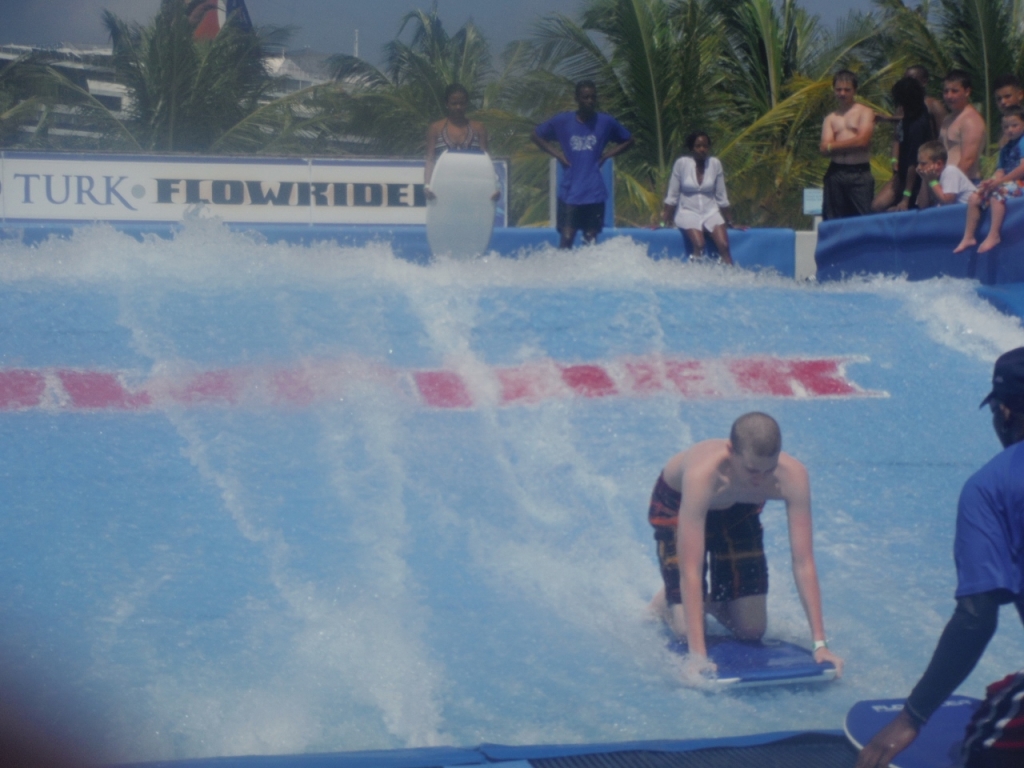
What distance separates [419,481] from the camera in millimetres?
5234

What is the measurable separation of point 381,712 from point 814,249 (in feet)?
26.6

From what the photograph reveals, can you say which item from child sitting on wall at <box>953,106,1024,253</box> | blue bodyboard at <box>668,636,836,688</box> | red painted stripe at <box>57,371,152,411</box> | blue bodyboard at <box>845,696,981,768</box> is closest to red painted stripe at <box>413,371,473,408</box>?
red painted stripe at <box>57,371,152,411</box>

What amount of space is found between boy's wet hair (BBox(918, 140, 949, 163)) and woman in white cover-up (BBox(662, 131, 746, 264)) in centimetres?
154

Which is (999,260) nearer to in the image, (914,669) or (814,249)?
(814,249)

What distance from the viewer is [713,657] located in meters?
3.62

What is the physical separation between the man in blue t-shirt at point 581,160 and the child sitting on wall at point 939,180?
2262 mm

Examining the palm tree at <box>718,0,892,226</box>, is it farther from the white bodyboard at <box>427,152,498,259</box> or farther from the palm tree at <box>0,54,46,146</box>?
the palm tree at <box>0,54,46,146</box>

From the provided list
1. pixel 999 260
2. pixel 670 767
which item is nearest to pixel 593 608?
pixel 670 767

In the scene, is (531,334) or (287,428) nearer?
(287,428)

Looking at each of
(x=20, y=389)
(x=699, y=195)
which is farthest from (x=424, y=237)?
(x=20, y=389)

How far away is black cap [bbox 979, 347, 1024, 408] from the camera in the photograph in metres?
2.06

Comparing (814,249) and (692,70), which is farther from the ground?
(692,70)

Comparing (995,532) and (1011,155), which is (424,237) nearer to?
(1011,155)

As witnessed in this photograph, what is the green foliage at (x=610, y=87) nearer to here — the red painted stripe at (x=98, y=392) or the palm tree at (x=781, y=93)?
the palm tree at (x=781, y=93)
